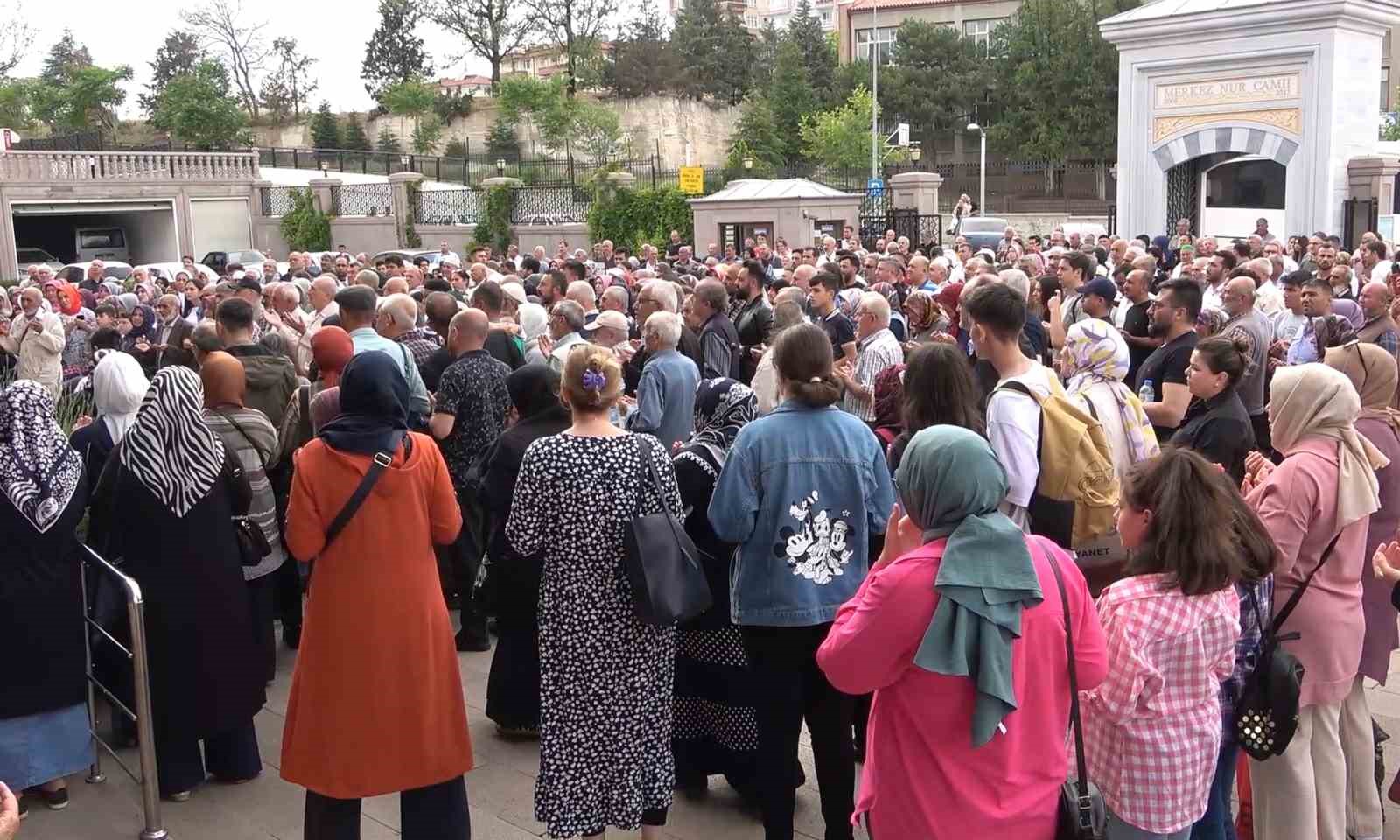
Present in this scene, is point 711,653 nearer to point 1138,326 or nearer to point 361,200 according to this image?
point 1138,326

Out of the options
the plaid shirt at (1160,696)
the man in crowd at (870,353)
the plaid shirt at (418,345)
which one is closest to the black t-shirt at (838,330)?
the man in crowd at (870,353)

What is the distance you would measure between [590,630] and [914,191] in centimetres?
2473

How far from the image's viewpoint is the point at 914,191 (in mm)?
27688

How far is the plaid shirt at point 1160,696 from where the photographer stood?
3.28m

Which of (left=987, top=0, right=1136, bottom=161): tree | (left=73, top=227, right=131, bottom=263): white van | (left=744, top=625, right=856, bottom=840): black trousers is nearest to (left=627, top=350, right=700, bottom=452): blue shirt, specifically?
(left=744, top=625, right=856, bottom=840): black trousers

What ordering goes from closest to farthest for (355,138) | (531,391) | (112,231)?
(531,391) → (112,231) → (355,138)

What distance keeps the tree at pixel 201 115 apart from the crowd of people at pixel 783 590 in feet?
165

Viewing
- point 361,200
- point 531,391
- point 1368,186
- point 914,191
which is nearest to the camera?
point 531,391

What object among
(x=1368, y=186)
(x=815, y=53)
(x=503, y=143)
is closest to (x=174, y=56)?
(x=503, y=143)

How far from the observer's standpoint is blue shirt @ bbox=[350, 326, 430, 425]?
22.1 ft

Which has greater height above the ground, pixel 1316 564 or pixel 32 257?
pixel 32 257

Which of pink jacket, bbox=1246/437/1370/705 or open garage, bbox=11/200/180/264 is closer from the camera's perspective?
pink jacket, bbox=1246/437/1370/705

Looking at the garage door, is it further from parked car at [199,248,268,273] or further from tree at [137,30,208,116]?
tree at [137,30,208,116]

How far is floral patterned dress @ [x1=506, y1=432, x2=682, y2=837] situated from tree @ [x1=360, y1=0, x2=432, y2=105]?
68.6 metres
